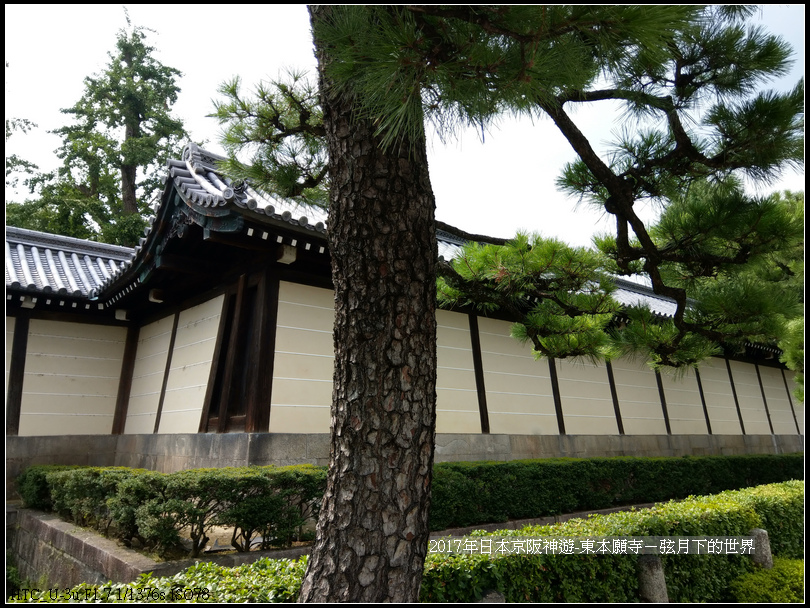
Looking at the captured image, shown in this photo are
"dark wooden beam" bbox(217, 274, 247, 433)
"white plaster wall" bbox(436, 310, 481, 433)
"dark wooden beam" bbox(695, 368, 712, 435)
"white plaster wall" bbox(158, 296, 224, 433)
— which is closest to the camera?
"dark wooden beam" bbox(217, 274, 247, 433)

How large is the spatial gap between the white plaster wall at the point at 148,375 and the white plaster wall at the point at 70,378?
44cm

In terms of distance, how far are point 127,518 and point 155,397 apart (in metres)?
4.43

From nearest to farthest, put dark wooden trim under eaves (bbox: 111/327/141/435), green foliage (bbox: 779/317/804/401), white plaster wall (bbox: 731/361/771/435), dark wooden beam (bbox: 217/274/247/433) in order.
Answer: green foliage (bbox: 779/317/804/401), dark wooden beam (bbox: 217/274/247/433), dark wooden trim under eaves (bbox: 111/327/141/435), white plaster wall (bbox: 731/361/771/435)

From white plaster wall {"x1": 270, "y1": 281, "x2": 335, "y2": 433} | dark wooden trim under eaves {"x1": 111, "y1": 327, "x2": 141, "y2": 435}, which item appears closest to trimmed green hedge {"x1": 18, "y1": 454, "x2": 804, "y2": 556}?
white plaster wall {"x1": 270, "y1": 281, "x2": 335, "y2": 433}

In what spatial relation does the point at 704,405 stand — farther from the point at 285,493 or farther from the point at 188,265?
the point at 188,265

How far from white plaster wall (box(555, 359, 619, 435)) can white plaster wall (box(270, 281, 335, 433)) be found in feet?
15.9

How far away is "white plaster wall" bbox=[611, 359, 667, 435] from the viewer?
1112 centimetres

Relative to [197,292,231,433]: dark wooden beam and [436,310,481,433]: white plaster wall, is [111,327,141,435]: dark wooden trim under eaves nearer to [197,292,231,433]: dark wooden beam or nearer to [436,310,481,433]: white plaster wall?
[197,292,231,433]: dark wooden beam

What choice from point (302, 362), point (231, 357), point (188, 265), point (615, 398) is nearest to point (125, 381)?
point (188, 265)

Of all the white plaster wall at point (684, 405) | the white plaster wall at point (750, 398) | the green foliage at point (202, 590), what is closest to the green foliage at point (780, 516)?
the green foliage at point (202, 590)

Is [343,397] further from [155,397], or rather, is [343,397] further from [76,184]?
[76,184]

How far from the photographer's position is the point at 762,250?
445 centimetres

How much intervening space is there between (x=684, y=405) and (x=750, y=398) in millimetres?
3545

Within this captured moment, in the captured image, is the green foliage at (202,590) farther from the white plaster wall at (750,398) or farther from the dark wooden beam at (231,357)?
the white plaster wall at (750,398)
